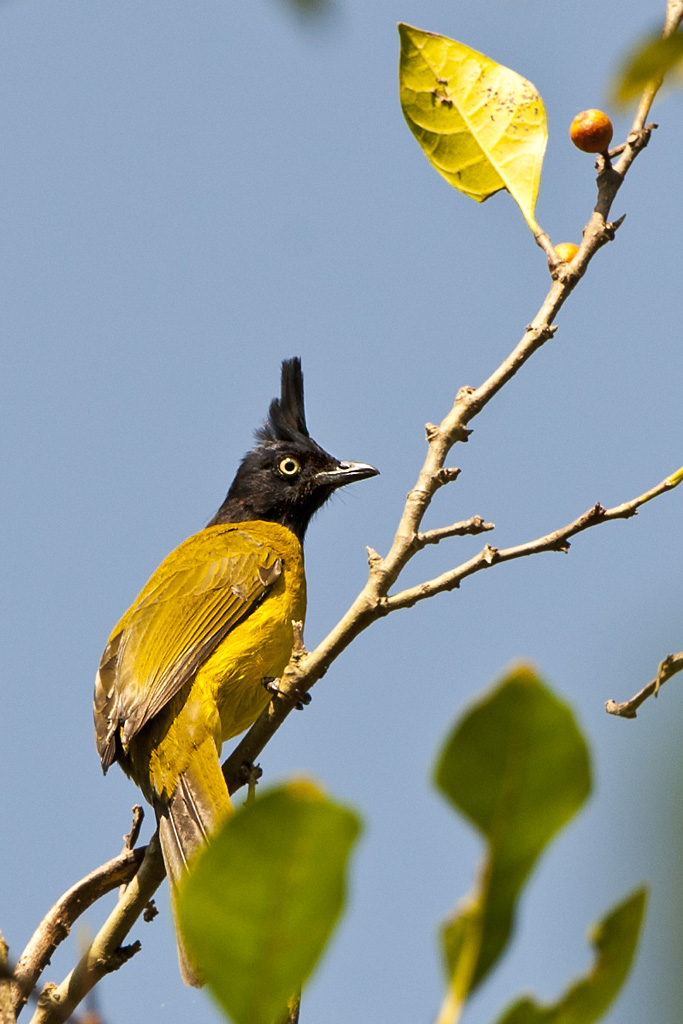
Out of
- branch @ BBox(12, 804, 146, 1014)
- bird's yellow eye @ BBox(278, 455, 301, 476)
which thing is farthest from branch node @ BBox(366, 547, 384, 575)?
bird's yellow eye @ BBox(278, 455, 301, 476)

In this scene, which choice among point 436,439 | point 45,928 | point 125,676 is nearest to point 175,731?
point 125,676

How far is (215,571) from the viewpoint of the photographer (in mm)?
5102

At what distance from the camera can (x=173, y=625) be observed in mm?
4707

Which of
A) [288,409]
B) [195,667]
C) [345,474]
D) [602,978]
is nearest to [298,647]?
[195,667]

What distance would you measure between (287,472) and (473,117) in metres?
4.22

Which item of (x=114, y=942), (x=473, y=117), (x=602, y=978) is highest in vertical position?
(x=473, y=117)

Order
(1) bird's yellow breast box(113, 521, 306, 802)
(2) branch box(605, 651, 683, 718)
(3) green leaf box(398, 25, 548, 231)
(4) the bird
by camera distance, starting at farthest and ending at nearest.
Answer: (1) bird's yellow breast box(113, 521, 306, 802) → (4) the bird → (3) green leaf box(398, 25, 548, 231) → (2) branch box(605, 651, 683, 718)

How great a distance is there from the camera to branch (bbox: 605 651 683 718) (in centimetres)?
204

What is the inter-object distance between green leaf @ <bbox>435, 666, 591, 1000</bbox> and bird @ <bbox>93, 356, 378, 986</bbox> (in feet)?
7.95

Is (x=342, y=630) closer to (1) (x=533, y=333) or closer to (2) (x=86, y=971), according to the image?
(1) (x=533, y=333)

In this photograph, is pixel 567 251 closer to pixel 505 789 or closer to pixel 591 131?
pixel 591 131

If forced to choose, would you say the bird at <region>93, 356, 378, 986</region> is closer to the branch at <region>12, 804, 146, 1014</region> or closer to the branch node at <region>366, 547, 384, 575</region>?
the branch at <region>12, 804, 146, 1014</region>

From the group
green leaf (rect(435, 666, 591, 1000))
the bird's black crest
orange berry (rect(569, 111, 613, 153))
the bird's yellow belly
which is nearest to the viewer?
green leaf (rect(435, 666, 591, 1000))

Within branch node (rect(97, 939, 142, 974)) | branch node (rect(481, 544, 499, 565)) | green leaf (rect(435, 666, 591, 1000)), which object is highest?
branch node (rect(481, 544, 499, 565))
